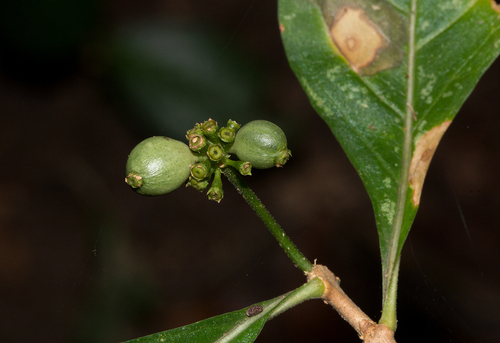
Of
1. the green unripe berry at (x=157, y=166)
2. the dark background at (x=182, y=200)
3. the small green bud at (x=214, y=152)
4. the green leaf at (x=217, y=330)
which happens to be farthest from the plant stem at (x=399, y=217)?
the dark background at (x=182, y=200)

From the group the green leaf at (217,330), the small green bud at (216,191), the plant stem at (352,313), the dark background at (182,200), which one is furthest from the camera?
the dark background at (182,200)

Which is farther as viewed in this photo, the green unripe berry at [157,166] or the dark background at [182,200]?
the dark background at [182,200]

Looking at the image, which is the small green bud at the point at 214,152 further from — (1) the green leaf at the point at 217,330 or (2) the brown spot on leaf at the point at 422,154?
(2) the brown spot on leaf at the point at 422,154

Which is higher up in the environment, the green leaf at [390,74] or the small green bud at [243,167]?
the green leaf at [390,74]

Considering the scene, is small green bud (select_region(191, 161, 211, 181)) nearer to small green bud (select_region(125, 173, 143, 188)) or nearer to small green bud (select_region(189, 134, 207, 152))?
small green bud (select_region(189, 134, 207, 152))

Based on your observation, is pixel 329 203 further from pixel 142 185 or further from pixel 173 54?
pixel 142 185

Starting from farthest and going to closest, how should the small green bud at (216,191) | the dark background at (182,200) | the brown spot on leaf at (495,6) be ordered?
the dark background at (182,200), the small green bud at (216,191), the brown spot on leaf at (495,6)

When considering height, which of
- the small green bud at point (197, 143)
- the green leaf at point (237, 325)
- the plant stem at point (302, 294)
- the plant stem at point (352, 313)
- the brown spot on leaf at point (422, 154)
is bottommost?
the green leaf at point (237, 325)

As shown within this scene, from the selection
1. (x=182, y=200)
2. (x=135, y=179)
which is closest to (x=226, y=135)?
(x=135, y=179)
